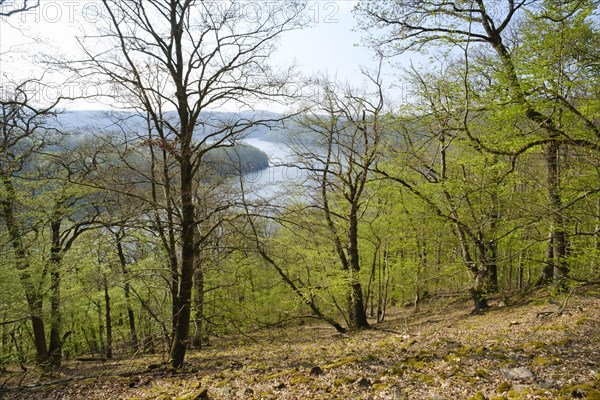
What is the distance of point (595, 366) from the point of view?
185 inches

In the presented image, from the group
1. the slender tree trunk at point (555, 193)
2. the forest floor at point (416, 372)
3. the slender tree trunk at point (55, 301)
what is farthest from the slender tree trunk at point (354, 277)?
the slender tree trunk at point (55, 301)

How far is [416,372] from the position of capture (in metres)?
5.34

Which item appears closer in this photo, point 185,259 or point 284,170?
point 185,259

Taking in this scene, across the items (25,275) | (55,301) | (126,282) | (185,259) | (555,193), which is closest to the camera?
(126,282)

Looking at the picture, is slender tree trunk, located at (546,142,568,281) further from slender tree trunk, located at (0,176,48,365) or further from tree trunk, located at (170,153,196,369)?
slender tree trunk, located at (0,176,48,365)

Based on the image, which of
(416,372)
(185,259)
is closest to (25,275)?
(185,259)

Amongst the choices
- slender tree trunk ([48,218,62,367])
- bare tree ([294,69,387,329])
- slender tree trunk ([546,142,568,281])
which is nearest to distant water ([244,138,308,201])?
bare tree ([294,69,387,329])

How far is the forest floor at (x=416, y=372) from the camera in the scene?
4.56m

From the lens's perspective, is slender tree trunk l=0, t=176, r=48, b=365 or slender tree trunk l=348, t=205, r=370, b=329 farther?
slender tree trunk l=348, t=205, r=370, b=329

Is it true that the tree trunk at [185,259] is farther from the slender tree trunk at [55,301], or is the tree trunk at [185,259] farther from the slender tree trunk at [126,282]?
the slender tree trunk at [55,301]

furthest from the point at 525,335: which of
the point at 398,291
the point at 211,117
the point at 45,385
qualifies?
the point at 398,291

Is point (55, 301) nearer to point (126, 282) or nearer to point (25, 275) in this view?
point (25, 275)

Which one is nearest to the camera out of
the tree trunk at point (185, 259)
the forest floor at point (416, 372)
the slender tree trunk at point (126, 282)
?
the forest floor at point (416, 372)

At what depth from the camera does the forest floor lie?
456 cm
